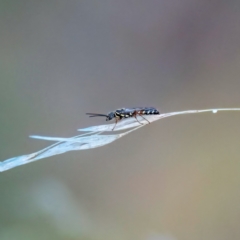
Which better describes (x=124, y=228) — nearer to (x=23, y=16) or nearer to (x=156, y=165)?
(x=156, y=165)

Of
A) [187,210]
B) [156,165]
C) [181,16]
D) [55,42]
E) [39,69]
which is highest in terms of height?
[181,16]

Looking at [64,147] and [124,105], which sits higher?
[124,105]

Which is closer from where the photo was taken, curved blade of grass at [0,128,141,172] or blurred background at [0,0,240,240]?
curved blade of grass at [0,128,141,172]

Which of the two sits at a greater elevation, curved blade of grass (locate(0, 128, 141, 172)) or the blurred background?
the blurred background

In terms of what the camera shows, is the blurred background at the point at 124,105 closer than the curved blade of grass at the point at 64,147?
No

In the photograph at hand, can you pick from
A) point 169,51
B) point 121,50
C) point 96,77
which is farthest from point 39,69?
point 169,51

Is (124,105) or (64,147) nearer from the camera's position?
(64,147)

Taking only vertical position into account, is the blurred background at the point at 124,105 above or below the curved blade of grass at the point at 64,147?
above

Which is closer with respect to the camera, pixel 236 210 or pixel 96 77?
pixel 236 210
